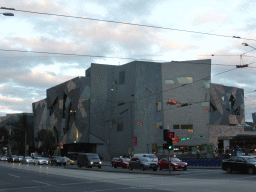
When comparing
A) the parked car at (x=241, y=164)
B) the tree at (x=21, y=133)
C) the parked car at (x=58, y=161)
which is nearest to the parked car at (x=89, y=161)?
the parked car at (x=58, y=161)

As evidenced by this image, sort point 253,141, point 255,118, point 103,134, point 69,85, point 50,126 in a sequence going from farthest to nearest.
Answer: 1. point 255,118
2. point 50,126
3. point 69,85
4. point 103,134
5. point 253,141

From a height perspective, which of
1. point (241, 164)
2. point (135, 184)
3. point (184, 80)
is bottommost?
point (135, 184)

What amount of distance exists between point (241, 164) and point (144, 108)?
50.3m

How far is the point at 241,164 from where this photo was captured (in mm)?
27969

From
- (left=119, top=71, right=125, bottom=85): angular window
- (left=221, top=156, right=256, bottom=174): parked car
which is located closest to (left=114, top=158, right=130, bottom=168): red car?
(left=221, top=156, right=256, bottom=174): parked car

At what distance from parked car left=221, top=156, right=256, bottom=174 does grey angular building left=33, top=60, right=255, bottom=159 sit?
142 ft

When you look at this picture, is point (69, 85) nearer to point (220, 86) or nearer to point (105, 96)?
point (105, 96)

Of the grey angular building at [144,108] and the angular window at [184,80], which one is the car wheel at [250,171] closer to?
the grey angular building at [144,108]

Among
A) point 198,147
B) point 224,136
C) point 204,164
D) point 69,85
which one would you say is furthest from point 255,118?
point 204,164

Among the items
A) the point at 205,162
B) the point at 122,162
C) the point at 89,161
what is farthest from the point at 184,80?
the point at 89,161

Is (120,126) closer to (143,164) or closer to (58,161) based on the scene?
(58,161)

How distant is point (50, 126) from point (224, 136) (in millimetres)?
53207

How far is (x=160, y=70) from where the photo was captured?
80062 millimetres

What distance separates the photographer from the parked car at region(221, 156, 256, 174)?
27.1m
